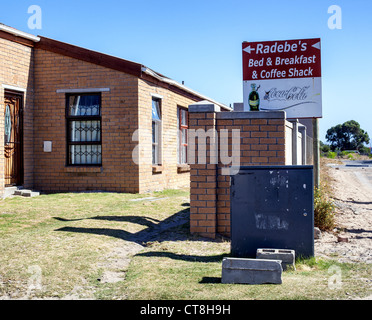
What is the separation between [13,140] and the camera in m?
11.5

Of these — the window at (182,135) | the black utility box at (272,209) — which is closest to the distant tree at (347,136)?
the window at (182,135)

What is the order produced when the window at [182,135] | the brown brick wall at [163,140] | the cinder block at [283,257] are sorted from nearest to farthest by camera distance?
the cinder block at [283,257] → the brown brick wall at [163,140] → the window at [182,135]

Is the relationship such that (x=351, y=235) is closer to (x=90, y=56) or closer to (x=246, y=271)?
(x=246, y=271)

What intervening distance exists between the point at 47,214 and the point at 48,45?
5757 millimetres

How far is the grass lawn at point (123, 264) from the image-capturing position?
443cm

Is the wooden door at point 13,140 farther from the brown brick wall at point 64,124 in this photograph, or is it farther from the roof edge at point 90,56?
the roof edge at point 90,56

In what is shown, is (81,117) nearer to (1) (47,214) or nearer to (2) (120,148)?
(2) (120,148)

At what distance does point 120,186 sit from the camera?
1192 centimetres

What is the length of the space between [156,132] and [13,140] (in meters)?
4.15

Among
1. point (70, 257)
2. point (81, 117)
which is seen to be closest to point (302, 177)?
point (70, 257)

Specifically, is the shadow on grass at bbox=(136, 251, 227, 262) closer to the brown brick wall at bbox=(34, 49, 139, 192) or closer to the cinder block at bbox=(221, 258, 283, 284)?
the cinder block at bbox=(221, 258, 283, 284)

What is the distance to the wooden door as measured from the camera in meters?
11.2

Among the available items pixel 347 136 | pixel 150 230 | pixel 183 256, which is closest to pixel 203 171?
pixel 150 230

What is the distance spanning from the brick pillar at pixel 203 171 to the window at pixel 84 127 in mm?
5469
